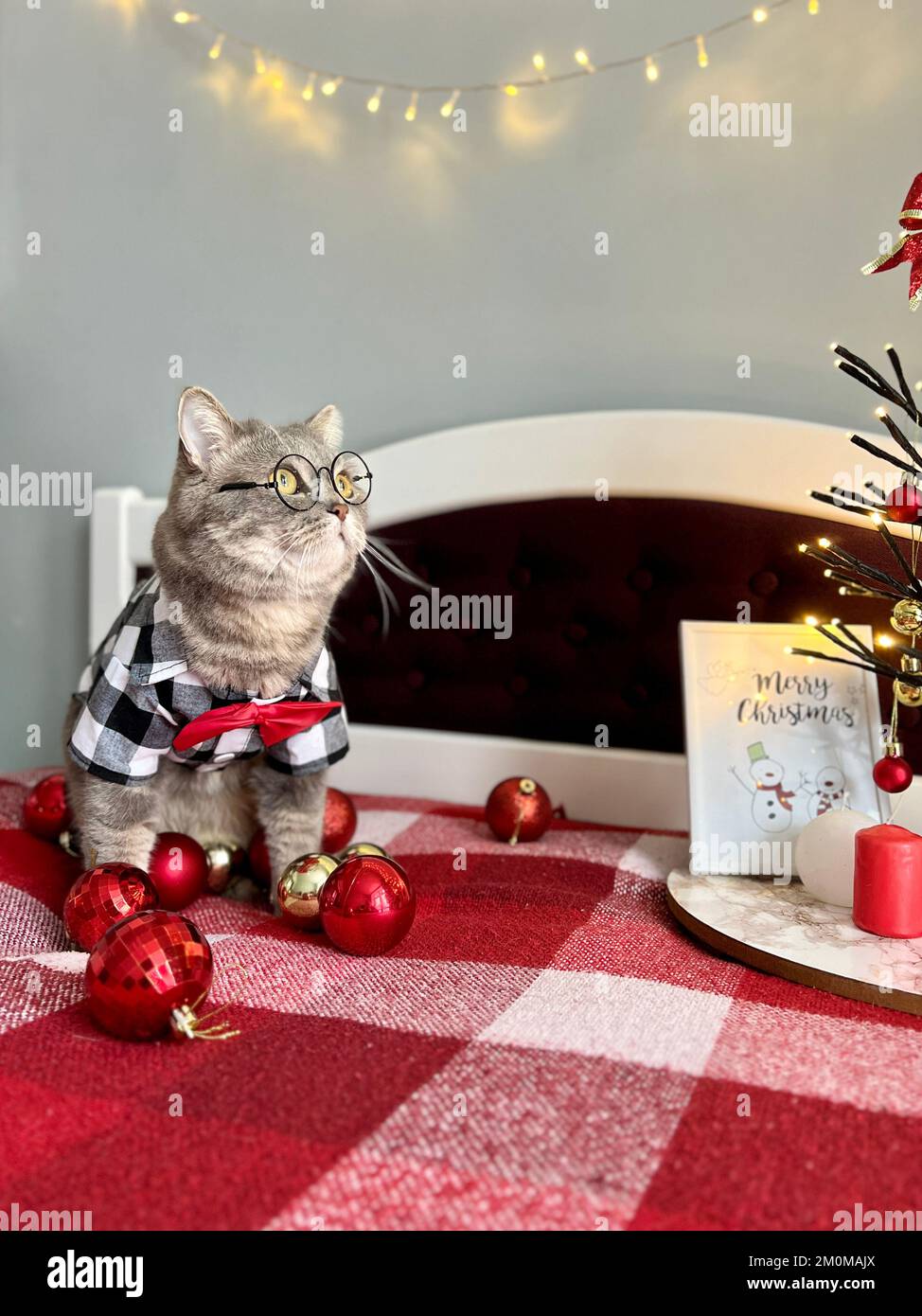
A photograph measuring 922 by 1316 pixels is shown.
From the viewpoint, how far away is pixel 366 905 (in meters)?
0.99

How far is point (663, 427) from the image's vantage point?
5.03 feet

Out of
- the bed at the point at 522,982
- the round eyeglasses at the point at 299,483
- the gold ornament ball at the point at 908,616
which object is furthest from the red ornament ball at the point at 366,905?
the gold ornament ball at the point at 908,616

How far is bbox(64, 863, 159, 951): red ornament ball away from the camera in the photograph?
3.25ft

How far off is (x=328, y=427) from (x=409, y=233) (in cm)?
75

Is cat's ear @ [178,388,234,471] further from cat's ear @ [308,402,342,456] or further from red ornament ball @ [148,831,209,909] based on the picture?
red ornament ball @ [148,831,209,909]

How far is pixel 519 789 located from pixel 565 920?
1.10 ft

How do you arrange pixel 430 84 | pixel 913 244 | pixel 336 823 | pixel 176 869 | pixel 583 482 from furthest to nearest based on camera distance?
1. pixel 430 84
2. pixel 583 482
3. pixel 336 823
4. pixel 176 869
5. pixel 913 244

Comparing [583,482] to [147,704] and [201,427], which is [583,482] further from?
[147,704]

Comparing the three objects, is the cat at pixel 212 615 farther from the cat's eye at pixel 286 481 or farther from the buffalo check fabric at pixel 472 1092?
the buffalo check fabric at pixel 472 1092

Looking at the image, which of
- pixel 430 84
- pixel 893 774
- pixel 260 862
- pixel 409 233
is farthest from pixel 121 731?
pixel 430 84

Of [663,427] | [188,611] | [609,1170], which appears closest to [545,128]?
[663,427]

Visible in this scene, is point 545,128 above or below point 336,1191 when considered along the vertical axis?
above

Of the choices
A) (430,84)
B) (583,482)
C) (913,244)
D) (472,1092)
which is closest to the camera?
(472,1092)
